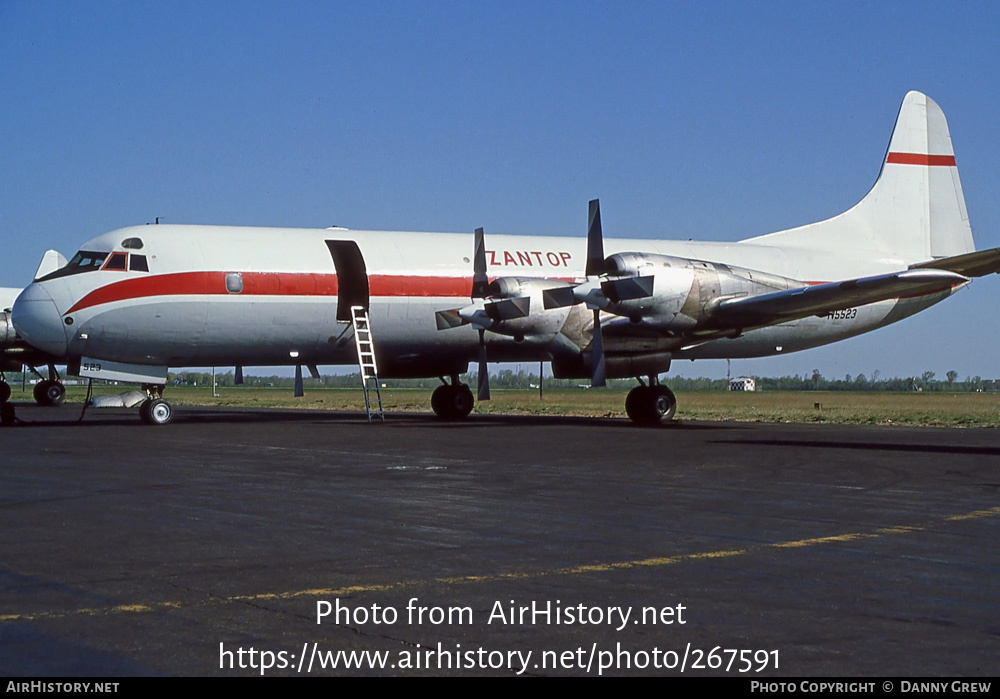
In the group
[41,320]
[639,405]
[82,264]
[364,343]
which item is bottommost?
[639,405]

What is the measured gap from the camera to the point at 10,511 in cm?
1070

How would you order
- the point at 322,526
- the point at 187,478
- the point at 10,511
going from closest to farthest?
the point at 322,526 < the point at 10,511 < the point at 187,478

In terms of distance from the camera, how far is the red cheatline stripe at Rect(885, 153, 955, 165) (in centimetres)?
3500

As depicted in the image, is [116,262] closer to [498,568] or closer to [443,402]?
[443,402]

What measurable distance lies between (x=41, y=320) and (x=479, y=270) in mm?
10501

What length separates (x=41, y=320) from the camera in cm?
2506

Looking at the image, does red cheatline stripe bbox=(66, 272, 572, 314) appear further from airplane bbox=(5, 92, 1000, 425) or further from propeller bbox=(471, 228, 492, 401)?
propeller bbox=(471, 228, 492, 401)

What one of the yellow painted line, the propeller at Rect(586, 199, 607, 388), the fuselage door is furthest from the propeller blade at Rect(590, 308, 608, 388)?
the yellow painted line

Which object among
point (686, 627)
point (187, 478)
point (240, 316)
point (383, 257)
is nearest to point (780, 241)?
point (383, 257)

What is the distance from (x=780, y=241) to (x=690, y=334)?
353 inches

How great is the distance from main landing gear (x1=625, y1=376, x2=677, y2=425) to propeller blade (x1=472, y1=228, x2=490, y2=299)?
195 inches

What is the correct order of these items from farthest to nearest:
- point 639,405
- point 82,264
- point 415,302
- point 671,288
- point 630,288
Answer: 1. point 639,405
2. point 415,302
3. point 82,264
4. point 671,288
5. point 630,288

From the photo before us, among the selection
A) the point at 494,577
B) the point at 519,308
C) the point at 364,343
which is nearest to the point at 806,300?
the point at 519,308
